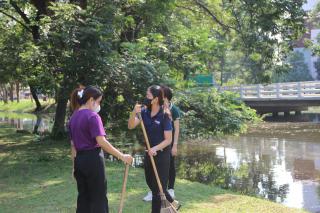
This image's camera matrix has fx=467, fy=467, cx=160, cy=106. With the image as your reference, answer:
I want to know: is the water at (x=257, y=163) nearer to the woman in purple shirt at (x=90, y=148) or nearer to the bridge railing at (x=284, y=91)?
the woman in purple shirt at (x=90, y=148)

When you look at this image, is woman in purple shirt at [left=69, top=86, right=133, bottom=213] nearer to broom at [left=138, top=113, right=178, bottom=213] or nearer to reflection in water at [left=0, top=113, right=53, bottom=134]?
broom at [left=138, top=113, right=178, bottom=213]

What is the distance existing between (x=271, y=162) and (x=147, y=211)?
30.9ft

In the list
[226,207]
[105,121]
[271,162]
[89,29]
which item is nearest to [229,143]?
[271,162]

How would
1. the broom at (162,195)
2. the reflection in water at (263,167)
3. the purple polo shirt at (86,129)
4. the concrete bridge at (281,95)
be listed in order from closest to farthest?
the purple polo shirt at (86,129)
the broom at (162,195)
the reflection in water at (263,167)
the concrete bridge at (281,95)

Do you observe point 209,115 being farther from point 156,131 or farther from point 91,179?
point 91,179

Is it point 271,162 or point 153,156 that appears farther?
point 271,162

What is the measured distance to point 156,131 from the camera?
5.50 metres

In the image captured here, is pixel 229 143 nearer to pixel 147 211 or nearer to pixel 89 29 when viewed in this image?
pixel 89 29

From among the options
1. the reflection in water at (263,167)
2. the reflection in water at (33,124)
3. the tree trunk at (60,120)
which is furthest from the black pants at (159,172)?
the reflection in water at (33,124)

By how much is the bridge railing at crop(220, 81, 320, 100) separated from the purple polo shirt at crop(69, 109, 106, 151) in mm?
24835

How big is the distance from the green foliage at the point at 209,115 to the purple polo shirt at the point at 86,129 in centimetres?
707

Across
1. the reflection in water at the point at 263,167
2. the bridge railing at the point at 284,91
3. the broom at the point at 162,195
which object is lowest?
the reflection in water at the point at 263,167

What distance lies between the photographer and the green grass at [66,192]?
7008 mm

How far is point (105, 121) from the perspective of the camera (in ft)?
40.9
